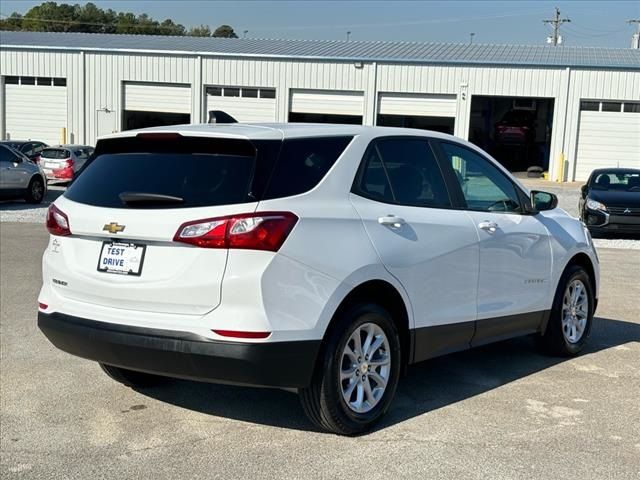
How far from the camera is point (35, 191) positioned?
21.4m

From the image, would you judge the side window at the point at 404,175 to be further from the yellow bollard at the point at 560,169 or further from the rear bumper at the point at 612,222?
the yellow bollard at the point at 560,169

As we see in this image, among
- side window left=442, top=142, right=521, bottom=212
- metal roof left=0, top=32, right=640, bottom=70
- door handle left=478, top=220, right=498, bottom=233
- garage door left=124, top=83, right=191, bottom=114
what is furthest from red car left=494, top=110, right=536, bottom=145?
door handle left=478, top=220, right=498, bottom=233

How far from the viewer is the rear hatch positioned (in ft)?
14.0

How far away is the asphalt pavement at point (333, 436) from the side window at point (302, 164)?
4.85 ft

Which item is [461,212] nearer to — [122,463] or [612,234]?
[122,463]

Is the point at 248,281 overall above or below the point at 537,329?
above

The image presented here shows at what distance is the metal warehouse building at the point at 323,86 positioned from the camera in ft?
115

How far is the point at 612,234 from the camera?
1773cm

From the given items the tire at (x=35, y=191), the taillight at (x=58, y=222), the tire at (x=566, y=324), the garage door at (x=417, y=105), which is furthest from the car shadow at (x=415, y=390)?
the garage door at (x=417, y=105)

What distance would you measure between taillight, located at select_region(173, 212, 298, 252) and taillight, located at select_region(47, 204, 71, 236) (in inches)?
36.6

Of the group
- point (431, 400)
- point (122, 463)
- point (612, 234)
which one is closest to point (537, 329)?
point (431, 400)

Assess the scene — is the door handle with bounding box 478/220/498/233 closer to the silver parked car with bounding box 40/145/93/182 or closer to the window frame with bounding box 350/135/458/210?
the window frame with bounding box 350/135/458/210

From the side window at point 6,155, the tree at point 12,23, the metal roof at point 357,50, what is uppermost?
the tree at point 12,23

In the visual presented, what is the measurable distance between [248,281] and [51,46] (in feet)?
124
